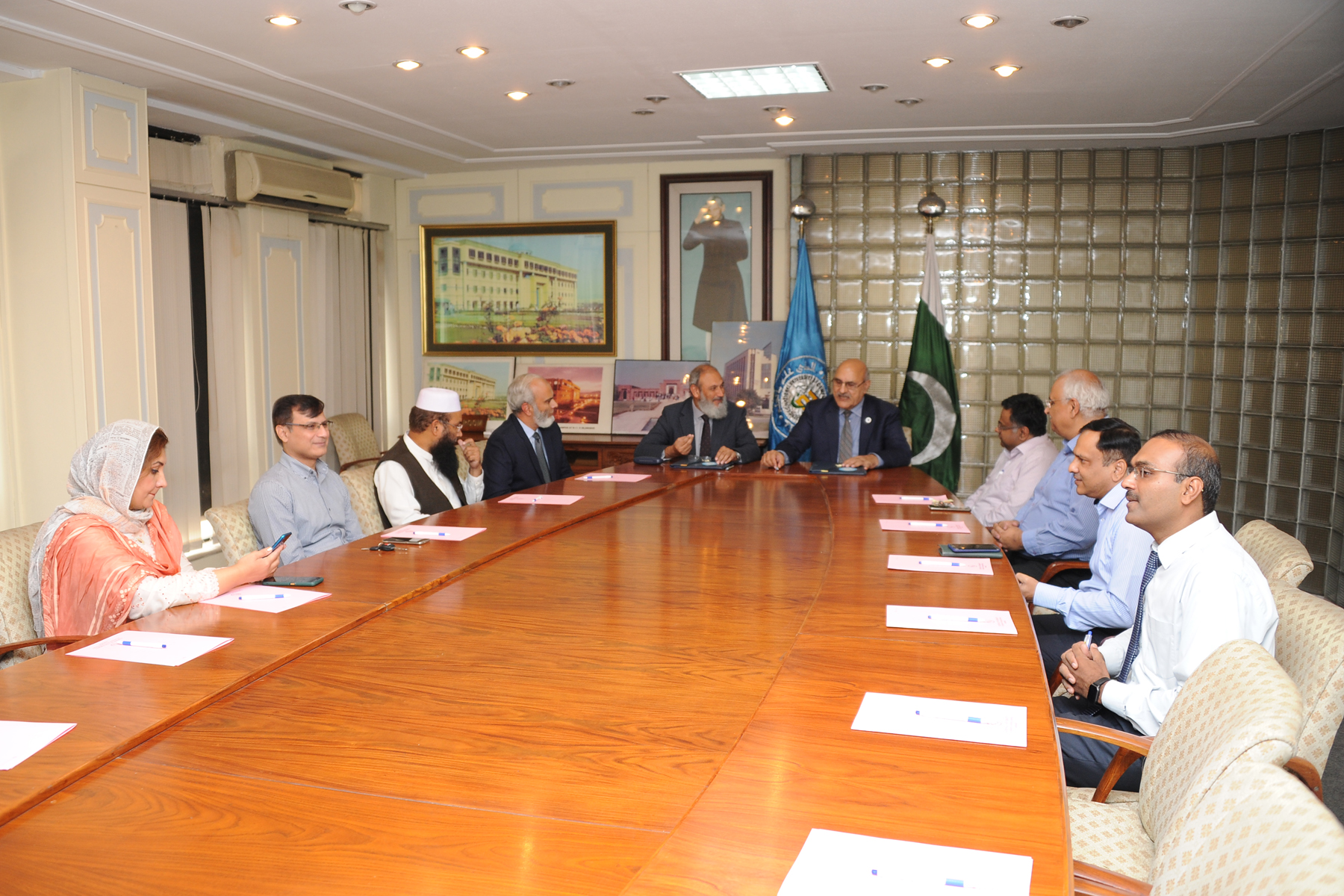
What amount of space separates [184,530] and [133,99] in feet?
8.49

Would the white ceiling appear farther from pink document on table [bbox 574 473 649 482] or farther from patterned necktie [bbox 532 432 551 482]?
pink document on table [bbox 574 473 649 482]

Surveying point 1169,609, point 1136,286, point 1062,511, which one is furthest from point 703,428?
point 1169,609

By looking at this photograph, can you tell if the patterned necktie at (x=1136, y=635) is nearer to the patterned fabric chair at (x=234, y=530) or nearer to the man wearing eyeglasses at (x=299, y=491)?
the man wearing eyeglasses at (x=299, y=491)

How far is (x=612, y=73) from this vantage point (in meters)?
4.93

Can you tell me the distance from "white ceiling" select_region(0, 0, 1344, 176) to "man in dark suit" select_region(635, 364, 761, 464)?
5.30 ft

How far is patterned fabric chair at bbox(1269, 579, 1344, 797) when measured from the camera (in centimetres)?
195

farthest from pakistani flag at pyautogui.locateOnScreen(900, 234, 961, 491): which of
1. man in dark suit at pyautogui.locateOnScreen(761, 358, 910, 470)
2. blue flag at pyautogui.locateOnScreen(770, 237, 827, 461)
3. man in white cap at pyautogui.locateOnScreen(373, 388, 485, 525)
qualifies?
man in white cap at pyautogui.locateOnScreen(373, 388, 485, 525)

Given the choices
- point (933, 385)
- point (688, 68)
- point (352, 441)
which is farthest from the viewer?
point (352, 441)

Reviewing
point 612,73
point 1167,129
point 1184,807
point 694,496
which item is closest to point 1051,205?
point 1167,129

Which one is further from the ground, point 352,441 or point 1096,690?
point 352,441

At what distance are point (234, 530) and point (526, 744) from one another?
7.14 ft

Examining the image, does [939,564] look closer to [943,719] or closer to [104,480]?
[943,719]

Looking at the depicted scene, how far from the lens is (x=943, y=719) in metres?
1.78

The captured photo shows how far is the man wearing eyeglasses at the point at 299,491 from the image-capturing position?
11.5 ft
